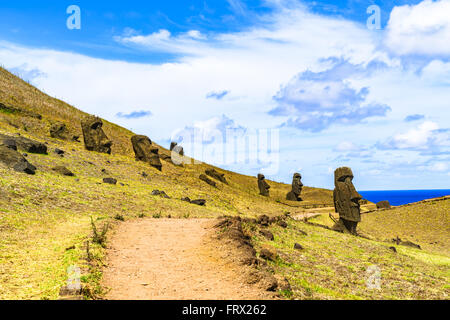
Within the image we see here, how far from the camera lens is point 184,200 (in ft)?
121

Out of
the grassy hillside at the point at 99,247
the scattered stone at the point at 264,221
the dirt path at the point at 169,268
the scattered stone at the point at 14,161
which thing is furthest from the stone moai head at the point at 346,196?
the scattered stone at the point at 14,161

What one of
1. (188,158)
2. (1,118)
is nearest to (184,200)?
(1,118)

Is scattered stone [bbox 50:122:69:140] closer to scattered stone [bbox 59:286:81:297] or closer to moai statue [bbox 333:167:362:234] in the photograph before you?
moai statue [bbox 333:167:362:234]

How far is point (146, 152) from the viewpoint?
56.3m

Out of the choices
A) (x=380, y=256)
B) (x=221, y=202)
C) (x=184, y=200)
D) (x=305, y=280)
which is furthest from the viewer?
(x=221, y=202)

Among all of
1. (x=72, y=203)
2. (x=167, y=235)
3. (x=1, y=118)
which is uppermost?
(x=1, y=118)

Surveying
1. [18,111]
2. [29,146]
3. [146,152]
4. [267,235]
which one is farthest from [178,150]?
[267,235]

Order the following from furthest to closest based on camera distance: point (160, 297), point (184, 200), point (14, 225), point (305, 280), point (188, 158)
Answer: point (188, 158), point (184, 200), point (14, 225), point (305, 280), point (160, 297)

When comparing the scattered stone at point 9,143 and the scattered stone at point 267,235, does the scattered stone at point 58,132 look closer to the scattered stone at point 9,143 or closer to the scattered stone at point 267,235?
the scattered stone at point 9,143

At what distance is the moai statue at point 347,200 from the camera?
35.5 m

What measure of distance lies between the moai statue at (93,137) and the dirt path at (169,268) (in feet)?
115

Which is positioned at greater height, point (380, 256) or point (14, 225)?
point (14, 225)
